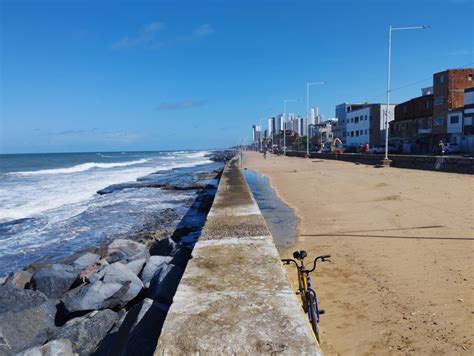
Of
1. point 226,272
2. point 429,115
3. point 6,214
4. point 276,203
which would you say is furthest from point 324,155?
point 226,272

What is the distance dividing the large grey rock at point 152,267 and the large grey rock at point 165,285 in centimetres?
53

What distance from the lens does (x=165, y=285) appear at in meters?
4.72

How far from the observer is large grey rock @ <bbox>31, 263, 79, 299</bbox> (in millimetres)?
5840

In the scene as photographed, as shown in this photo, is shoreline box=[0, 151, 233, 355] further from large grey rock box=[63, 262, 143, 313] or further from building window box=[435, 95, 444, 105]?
building window box=[435, 95, 444, 105]

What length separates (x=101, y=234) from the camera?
10.6m

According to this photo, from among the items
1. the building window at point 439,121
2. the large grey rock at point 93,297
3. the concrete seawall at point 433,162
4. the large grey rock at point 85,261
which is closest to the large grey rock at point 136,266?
the large grey rock at point 85,261

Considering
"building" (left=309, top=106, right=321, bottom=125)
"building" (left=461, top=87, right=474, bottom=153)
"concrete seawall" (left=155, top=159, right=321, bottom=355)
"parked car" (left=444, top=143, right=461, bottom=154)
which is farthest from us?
"building" (left=309, top=106, right=321, bottom=125)

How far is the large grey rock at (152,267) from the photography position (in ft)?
19.2

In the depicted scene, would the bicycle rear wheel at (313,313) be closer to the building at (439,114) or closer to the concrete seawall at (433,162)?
the concrete seawall at (433,162)

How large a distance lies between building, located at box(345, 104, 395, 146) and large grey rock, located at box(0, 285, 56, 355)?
196 ft

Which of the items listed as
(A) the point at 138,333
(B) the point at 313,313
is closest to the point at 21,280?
(A) the point at 138,333

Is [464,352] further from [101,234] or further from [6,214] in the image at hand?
[6,214]

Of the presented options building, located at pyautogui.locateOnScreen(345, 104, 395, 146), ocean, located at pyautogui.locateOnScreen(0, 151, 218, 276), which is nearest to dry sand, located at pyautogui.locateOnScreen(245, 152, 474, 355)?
ocean, located at pyautogui.locateOnScreen(0, 151, 218, 276)

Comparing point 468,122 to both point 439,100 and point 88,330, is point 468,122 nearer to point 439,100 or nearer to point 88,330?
point 439,100
